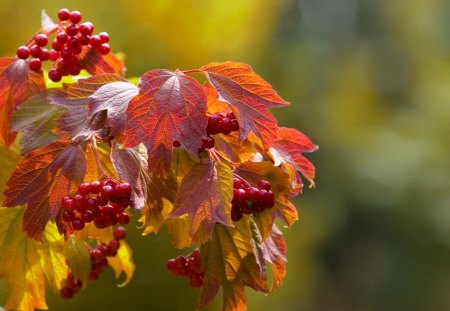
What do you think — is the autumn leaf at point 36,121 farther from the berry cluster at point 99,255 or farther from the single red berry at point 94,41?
the berry cluster at point 99,255

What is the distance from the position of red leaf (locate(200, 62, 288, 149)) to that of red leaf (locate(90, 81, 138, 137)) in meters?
0.17

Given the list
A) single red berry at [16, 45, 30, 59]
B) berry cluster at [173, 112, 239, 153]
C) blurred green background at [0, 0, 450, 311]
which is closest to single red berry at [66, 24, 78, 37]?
single red berry at [16, 45, 30, 59]

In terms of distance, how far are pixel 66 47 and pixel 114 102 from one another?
39 cm

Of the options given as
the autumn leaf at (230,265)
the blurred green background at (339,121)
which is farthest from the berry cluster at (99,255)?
the blurred green background at (339,121)

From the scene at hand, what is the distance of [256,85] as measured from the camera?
1607 mm

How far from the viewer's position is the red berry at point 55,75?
185 cm

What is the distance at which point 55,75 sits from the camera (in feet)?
6.10

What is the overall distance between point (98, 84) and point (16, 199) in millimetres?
284

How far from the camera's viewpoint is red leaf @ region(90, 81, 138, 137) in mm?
1527

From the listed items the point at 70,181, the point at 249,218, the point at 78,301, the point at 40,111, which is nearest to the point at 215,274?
the point at 249,218

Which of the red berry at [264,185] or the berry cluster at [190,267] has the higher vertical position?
the red berry at [264,185]

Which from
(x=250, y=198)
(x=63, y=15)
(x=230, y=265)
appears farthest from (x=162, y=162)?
(x=63, y=15)

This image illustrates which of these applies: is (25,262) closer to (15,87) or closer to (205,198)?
(15,87)

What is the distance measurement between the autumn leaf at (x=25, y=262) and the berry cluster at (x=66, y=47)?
33 cm
